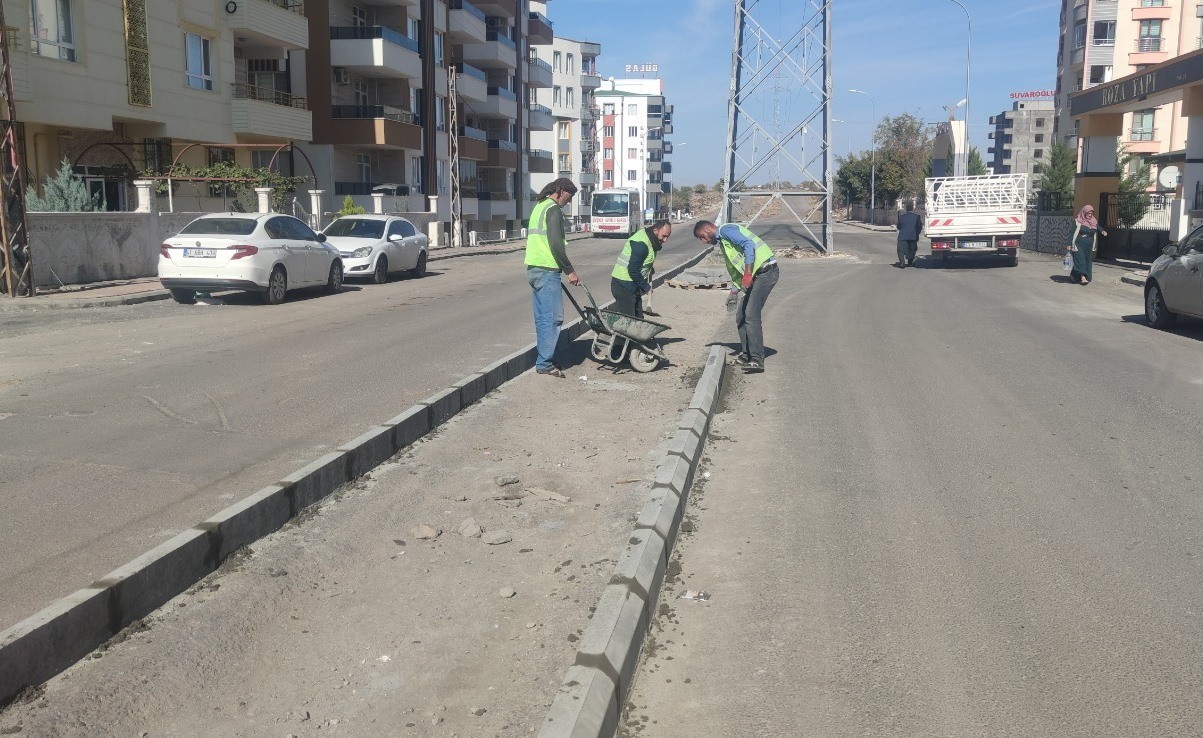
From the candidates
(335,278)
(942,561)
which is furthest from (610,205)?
(942,561)

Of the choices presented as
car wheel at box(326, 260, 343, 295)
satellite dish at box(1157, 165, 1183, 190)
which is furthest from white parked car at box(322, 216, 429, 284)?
satellite dish at box(1157, 165, 1183, 190)

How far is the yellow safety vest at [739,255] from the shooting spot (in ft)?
34.8

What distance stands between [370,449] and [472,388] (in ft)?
7.68

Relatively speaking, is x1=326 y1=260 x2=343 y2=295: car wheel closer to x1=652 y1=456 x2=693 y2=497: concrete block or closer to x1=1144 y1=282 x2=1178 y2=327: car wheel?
x1=1144 y1=282 x2=1178 y2=327: car wheel

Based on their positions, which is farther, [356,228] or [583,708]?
[356,228]

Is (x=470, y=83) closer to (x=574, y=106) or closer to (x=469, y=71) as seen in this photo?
(x=469, y=71)

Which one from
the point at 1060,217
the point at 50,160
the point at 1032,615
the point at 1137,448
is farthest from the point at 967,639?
the point at 1060,217

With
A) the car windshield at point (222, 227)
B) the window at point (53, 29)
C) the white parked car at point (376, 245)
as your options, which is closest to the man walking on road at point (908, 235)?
the white parked car at point (376, 245)

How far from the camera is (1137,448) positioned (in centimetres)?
750

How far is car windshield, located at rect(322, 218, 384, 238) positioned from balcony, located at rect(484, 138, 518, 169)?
35.1m

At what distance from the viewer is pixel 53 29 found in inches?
953

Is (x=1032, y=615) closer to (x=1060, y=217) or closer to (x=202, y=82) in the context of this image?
(x=202, y=82)

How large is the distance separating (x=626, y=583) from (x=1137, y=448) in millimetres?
4870

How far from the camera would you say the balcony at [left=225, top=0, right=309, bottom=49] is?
104 feet
